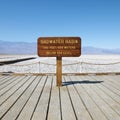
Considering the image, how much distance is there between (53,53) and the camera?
25.4 feet

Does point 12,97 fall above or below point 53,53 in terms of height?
below

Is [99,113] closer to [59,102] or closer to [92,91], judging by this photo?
[59,102]

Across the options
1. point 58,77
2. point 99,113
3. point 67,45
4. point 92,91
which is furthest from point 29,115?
point 67,45

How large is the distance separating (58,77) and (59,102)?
238cm

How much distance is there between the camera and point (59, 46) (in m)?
7.73

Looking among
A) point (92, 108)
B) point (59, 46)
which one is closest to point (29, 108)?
point (92, 108)

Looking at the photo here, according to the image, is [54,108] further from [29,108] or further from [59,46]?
[59,46]

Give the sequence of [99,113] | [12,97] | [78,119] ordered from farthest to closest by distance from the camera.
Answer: [12,97]
[99,113]
[78,119]

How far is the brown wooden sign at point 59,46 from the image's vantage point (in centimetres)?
770

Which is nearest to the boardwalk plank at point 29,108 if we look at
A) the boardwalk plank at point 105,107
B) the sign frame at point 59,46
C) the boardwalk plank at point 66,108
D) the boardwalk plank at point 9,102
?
the boardwalk plank at point 9,102

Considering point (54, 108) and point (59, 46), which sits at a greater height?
point (59, 46)

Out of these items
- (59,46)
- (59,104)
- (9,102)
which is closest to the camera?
(59,104)

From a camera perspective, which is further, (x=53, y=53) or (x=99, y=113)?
(x=53, y=53)

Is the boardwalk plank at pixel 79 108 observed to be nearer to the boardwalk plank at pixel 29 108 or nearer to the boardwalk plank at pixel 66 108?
the boardwalk plank at pixel 66 108
